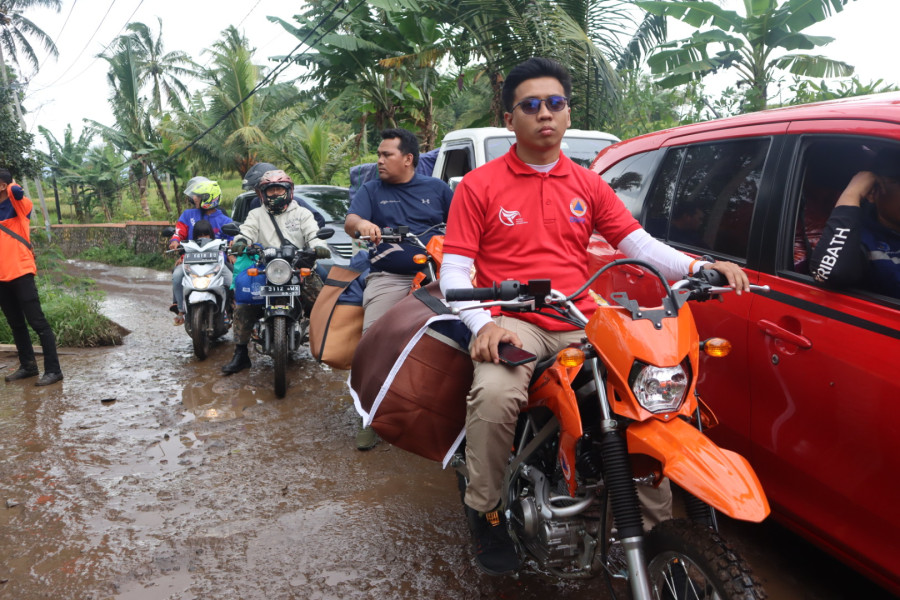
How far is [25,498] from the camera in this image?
426cm

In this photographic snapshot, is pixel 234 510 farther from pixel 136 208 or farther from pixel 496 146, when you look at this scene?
pixel 136 208

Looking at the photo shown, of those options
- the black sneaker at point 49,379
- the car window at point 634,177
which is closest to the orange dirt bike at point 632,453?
the car window at point 634,177

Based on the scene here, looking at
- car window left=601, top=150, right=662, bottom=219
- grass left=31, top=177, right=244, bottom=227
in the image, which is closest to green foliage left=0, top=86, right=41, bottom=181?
grass left=31, top=177, right=244, bottom=227

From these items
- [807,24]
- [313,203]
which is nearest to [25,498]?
[313,203]

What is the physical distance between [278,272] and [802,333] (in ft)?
15.6

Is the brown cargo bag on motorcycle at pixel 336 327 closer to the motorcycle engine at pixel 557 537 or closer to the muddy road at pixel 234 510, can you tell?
the muddy road at pixel 234 510

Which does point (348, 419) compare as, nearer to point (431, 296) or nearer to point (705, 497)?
point (431, 296)

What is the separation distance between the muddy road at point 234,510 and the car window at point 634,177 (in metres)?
1.82

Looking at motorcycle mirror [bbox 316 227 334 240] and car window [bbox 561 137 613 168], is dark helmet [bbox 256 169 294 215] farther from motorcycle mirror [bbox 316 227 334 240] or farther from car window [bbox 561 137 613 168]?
car window [bbox 561 137 613 168]

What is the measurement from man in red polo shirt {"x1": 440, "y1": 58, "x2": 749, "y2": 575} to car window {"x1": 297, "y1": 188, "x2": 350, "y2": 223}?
23.5 ft

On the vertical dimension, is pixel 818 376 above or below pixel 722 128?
below

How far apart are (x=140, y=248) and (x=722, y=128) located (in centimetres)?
2136

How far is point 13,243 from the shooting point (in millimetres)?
6453

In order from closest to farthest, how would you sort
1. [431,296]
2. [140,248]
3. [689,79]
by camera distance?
[431,296] < [689,79] < [140,248]
